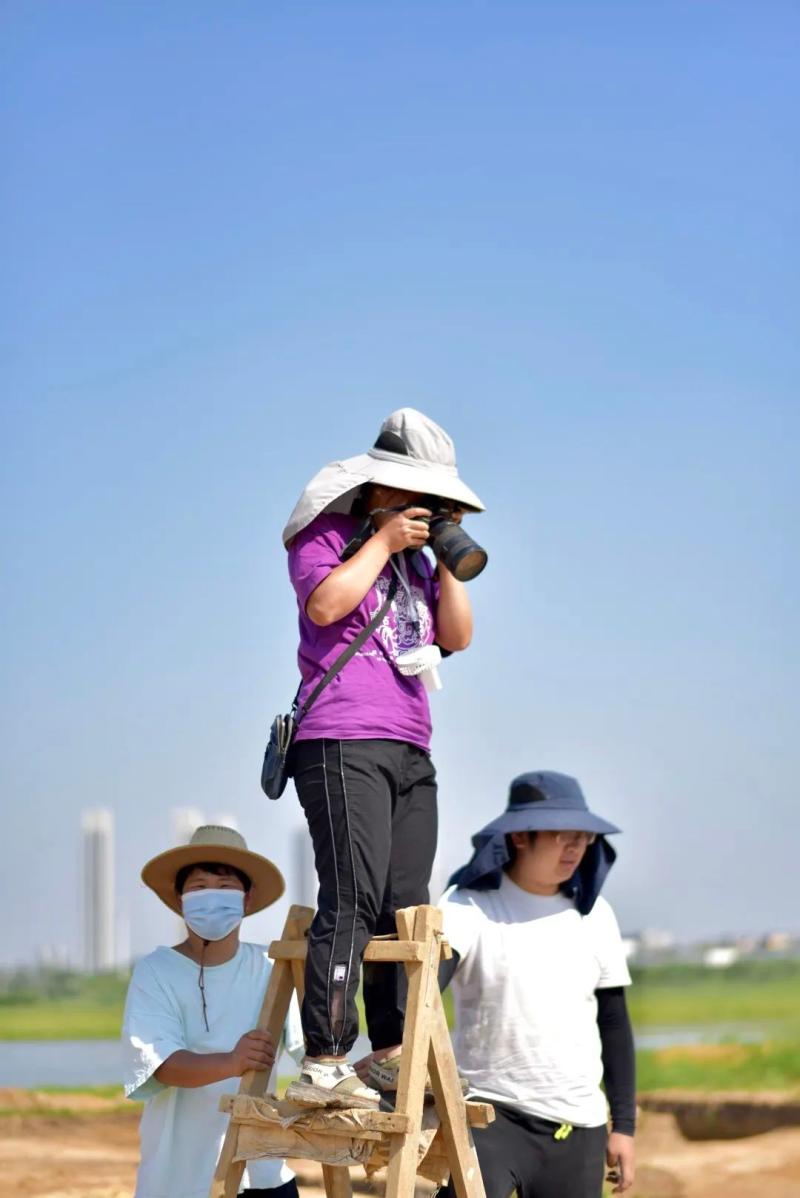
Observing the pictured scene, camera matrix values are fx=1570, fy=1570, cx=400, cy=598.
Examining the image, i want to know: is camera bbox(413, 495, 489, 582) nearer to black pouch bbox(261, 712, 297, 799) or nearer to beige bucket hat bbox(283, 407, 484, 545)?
beige bucket hat bbox(283, 407, 484, 545)

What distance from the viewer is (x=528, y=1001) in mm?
4074

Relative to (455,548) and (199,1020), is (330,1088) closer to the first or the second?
(199,1020)

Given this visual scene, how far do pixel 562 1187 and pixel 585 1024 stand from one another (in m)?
0.41

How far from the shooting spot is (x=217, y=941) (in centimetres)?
404

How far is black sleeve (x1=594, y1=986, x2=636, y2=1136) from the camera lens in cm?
433

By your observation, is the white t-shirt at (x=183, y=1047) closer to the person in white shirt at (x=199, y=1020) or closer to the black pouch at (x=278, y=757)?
the person in white shirt at (x=199, y=1020)

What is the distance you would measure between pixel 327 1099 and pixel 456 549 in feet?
3.96

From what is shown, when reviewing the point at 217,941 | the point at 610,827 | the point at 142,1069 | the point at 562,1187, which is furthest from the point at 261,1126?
the point at 610,827

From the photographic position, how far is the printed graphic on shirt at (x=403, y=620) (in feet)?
11.9

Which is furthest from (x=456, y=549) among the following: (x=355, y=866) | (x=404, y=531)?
(x=355, y=866)

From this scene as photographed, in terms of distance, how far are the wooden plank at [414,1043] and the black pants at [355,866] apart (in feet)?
0.35

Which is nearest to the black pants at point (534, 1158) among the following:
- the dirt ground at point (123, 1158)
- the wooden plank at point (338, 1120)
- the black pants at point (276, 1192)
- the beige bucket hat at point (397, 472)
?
the black pants at point (276, 1192)

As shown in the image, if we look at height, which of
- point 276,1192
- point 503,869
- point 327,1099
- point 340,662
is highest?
point 340,662

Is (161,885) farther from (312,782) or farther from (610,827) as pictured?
(610,827)
